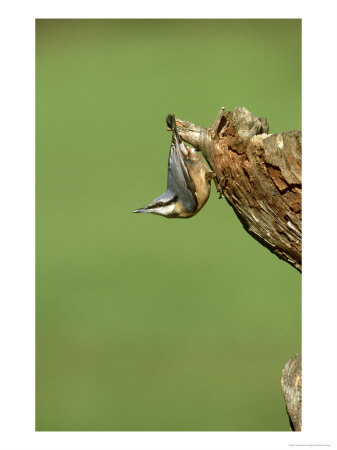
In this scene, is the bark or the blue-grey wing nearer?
the bark

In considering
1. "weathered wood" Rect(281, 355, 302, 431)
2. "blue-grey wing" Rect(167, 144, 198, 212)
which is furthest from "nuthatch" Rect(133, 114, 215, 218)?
"weathered wood" Rect(281, 355, 302, 431)

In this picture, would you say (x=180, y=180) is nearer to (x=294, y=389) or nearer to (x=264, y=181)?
(x=264, y=181)

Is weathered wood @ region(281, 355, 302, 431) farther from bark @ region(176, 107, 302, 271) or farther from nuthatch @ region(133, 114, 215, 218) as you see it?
nuthatch @ region(133, 114, 215, 218)

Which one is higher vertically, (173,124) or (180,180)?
(173,124)

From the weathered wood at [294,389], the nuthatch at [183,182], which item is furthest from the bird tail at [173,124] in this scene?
the weathered wood at [294,389]

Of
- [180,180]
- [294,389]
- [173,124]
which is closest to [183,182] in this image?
[180,180]

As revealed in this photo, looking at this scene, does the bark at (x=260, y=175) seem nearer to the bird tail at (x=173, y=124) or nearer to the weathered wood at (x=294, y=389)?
the bird tail at (x=173, y=124)
